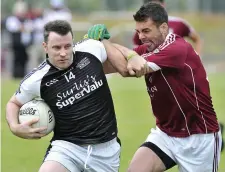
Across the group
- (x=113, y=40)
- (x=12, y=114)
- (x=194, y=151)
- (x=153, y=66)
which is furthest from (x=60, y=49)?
(x=113, y=40)

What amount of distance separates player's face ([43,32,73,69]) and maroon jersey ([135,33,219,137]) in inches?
33.9

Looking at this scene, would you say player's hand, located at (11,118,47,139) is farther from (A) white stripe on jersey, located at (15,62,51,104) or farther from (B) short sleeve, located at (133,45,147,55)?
(B) short sleeve, located at (133,45,147,55)

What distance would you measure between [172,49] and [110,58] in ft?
2.14

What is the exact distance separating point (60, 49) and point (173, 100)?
1.39m

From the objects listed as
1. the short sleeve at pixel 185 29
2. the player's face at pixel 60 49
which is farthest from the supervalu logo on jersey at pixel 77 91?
the short sleeve at pixel 185 29

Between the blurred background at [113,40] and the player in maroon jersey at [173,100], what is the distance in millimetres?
2792

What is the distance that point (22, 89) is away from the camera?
8.09m

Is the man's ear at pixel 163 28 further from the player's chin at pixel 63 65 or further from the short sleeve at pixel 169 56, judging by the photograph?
the player's chin at pixel 63 65

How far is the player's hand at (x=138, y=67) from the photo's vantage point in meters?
8.15

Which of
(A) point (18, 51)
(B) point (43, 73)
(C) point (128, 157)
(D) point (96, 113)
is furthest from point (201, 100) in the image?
(A) point (18, 51)

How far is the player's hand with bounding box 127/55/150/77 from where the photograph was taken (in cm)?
815

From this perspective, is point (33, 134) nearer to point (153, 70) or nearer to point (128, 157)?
point (153, 70)

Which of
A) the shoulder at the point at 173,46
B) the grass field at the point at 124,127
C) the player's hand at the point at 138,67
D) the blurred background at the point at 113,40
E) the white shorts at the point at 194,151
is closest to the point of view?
the player's hand at the point at 138,67

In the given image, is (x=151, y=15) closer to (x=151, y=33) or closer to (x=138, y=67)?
(x=151, y=33)
